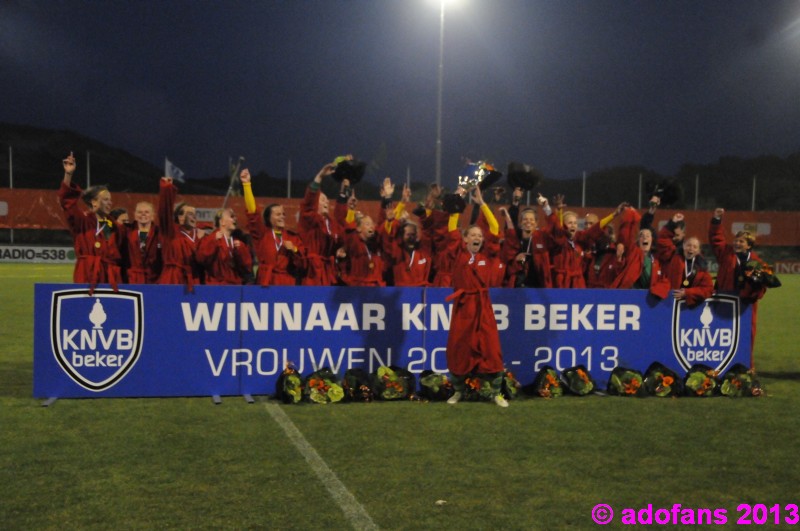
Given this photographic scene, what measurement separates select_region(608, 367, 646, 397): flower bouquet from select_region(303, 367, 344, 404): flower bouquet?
2837 mm

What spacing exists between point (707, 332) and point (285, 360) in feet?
15.4

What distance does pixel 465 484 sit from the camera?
4.83 metres

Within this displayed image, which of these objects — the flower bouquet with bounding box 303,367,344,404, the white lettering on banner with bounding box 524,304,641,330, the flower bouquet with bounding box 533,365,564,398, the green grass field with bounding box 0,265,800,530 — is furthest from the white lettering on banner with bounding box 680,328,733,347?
the flower bouquet with bounding box 303,367,344,404

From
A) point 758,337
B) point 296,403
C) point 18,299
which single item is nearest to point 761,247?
point 758,337

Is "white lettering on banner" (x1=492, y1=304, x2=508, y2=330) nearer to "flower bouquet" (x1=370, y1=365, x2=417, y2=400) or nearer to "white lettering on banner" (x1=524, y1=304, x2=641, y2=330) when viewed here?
"white lettering on banner" (x1=524, y1=304, x2=641, y2=330)

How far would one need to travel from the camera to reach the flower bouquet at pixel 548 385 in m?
7.74

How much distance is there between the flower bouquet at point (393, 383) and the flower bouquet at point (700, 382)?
2898mm

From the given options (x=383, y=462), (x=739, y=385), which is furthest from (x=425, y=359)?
(x=739, y=385)

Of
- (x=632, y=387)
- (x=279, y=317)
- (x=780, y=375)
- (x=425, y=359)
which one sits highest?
(x=279, y=317)

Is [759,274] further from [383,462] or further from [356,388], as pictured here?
[383,462]

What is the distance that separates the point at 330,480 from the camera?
4.84 meters

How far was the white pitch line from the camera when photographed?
417 centimetres

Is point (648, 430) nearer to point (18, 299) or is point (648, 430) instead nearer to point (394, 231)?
point (394, 231)

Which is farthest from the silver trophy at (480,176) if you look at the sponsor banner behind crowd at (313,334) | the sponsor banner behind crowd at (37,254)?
the sponsor banner behind crowd at (37,254)
